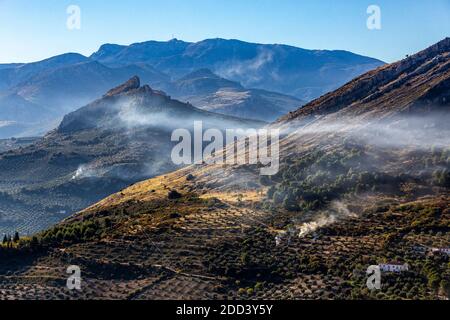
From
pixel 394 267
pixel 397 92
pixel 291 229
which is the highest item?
pixel 397 92

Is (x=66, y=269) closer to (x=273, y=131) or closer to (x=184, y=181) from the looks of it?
(x=184, y=181)

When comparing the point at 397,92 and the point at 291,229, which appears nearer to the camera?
the point at 291,229

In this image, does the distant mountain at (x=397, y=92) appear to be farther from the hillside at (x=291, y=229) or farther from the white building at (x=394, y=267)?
the white building at (x=394, y=267)

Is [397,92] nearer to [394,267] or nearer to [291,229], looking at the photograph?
[291,229]

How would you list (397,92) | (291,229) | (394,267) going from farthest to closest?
(397,92), (291,229), (394,267)

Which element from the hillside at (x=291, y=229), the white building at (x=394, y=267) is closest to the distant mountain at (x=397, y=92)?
the hillside at (x=291, y=229)

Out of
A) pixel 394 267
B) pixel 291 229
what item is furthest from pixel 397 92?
pixel 394 267

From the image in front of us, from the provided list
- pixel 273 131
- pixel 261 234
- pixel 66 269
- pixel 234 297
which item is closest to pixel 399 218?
pixel 261 234

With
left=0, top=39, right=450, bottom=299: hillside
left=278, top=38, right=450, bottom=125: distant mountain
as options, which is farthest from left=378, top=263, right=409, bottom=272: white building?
left=278, top=38, right=450, bottom=125: distant mountain
